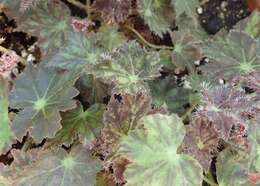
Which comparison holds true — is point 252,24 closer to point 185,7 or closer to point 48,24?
point 185,7

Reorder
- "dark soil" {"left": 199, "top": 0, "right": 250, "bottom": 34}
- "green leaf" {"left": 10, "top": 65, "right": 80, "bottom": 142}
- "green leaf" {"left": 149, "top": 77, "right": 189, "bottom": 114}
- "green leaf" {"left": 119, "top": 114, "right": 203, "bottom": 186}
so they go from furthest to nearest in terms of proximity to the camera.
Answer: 1. "dark soil" {"left": 199, "top": 0, "right": 250, "bottom": 34}
2. "green leaf" {"left": 149, "top": 77, "right": 189, "bottom": 114}
3. "green leaf" {"left": 10, "top": 65, "right": 80, "bottom": 142}
4. "green leaf" {"left": 119, "top": 114, "right": 203, "bottom": 186}

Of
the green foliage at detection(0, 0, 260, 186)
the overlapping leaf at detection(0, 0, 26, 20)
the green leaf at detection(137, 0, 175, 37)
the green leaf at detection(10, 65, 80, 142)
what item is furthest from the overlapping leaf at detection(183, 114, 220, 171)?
the overlapping leaf at detection(0, 0, 26, 20)

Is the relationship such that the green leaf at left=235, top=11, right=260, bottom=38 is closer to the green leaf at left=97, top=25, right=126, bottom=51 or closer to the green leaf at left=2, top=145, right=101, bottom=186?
the green leaf at left=97, top=25, right=126, bottom=51

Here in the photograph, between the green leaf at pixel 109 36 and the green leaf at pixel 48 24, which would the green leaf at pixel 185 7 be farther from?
the green leaf at pixel 48 24

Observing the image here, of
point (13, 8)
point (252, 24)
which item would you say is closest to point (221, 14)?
point (252, 24)

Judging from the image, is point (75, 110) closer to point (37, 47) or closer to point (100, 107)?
point (100, 107)

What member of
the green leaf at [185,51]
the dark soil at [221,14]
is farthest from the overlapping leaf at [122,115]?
the dark soil at [221,14]
